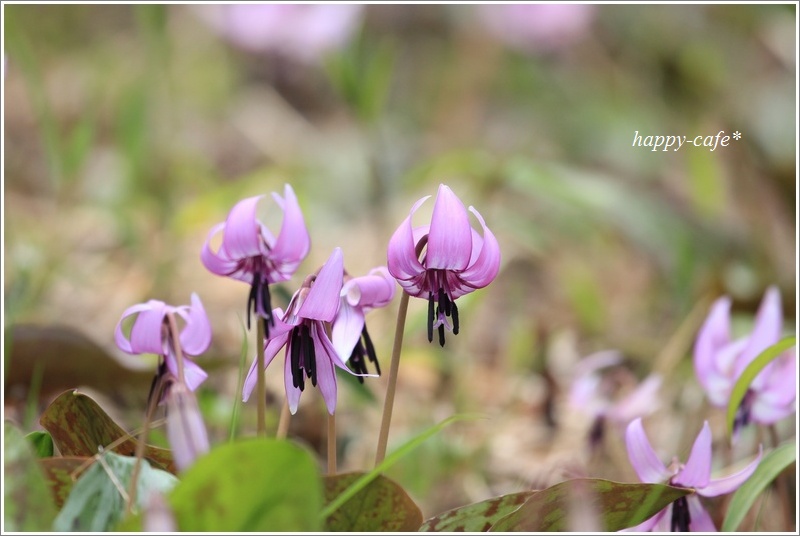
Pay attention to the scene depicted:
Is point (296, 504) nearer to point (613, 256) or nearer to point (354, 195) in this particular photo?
point (613, 256)

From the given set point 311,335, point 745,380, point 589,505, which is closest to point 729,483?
point 745,380

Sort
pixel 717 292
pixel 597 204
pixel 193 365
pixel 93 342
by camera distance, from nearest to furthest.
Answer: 1. pixel 193 365
2. pixel 93 342
3. pixel 717 292
4. pixel 597 204

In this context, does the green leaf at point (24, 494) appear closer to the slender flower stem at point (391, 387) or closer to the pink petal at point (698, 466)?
the slender flower stem at point (391, 387)

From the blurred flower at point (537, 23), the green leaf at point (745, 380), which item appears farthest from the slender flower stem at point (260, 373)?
the blurred flower at point (537, 23)

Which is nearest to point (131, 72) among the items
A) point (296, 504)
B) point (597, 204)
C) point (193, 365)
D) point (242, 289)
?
point (242, 289)

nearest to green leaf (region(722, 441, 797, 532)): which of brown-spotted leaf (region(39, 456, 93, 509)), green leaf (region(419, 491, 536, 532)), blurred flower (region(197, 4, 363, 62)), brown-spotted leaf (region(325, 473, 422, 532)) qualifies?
green leaf (region(419, 491, 536, 532))

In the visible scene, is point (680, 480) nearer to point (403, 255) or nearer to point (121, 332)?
point (403, 255)

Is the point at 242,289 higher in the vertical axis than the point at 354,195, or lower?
lower
